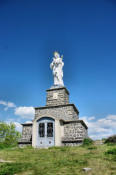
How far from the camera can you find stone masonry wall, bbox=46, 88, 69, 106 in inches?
812

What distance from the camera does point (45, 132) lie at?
17562mm

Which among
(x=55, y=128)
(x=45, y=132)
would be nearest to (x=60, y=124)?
(x=55, y=128)

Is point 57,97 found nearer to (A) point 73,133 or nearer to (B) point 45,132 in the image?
(B) point 45,132

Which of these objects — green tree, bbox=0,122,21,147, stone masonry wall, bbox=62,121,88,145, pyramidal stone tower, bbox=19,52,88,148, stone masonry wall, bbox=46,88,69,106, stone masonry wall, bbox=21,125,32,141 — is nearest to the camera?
stone masonry wall, bbox=62,121,88,145

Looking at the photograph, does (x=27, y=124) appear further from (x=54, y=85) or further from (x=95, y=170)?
(x=95, y=170)

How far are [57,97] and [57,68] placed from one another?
3.66 meters

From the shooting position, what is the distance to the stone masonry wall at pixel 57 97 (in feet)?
67.7

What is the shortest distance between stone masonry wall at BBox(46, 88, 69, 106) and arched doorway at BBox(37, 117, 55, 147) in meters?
3.23

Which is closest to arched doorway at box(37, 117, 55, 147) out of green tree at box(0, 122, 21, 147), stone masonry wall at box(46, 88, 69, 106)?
stone masonry wall at box(46, 88, 69, 106)

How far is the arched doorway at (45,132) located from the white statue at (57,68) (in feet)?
17.7

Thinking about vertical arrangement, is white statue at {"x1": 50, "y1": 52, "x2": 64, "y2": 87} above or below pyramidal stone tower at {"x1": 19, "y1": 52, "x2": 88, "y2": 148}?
above

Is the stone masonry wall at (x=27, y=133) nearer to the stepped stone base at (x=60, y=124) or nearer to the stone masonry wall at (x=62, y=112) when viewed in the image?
the stepped stone base at (x=60, y=124)

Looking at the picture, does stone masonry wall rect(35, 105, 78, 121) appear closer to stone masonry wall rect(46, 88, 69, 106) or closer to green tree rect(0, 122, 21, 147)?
stone masonry wall rect(46, 88, 69, 106)

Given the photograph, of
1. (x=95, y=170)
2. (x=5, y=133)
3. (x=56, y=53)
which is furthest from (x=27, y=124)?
(x=5, y=133)
